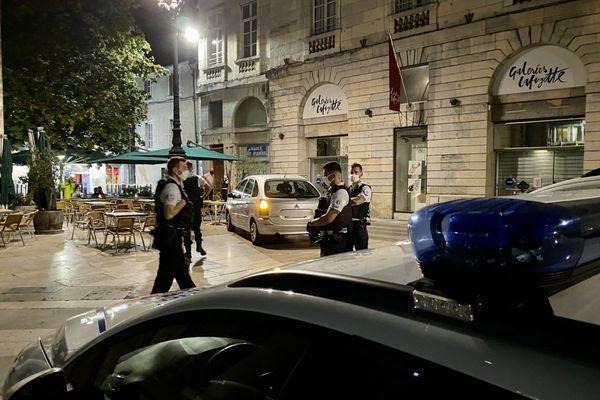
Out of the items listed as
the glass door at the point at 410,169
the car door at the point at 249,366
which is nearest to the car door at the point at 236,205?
the glass door at the point at 410,169

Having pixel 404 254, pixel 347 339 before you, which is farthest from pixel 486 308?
pixel 404 254

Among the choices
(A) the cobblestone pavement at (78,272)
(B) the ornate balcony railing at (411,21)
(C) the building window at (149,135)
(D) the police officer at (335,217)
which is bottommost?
(A) the cobblestone pavement at (78,272)

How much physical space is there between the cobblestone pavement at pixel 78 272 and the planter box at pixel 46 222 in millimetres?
645

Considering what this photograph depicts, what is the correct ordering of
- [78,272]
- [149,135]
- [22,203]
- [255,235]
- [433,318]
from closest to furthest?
[433,318], [78,272], [255,235], [22,203], [149,135]

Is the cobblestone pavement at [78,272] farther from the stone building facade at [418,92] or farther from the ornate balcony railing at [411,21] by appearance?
the ornate balcony railing at [411,21]

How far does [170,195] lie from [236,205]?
288 inches

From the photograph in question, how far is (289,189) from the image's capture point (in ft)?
37.6

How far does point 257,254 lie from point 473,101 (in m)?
8.84

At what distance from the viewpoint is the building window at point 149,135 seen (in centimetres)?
3117

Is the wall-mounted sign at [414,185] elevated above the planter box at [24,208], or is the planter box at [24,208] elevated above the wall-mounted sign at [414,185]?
the wall-mounted sign at [414,185]

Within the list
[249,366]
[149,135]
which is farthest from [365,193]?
[149,135]

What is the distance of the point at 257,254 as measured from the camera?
1002 centimetres

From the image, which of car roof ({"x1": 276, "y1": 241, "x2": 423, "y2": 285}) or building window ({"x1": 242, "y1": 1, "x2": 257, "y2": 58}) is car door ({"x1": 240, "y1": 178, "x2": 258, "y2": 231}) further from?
building window ({"x1": 242, "y1": 1, "x2": 257, "y2": 58})

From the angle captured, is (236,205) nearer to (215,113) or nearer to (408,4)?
(408,4)
